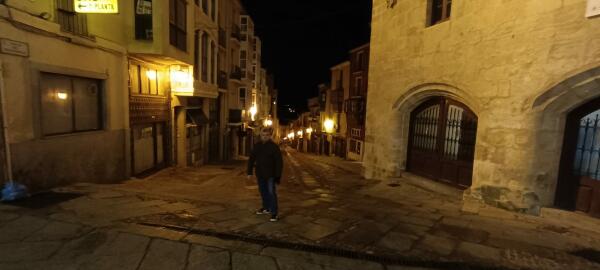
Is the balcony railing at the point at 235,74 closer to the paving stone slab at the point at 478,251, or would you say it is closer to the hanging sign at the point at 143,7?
the hanging sign at the point at 143,7

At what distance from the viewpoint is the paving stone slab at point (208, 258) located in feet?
12.3

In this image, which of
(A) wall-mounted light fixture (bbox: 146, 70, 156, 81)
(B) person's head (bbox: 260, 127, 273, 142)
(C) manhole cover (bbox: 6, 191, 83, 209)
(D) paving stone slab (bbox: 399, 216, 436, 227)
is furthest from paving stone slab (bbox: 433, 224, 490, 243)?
(A) wall-mounted light fixture (bbox: 146, 70, 156, 81)

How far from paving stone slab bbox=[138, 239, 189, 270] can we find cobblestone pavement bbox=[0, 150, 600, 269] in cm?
1

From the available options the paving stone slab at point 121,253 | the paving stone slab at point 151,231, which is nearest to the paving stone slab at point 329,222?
the paving stone slab at point 151,231

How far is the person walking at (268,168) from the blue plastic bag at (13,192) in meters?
4.37

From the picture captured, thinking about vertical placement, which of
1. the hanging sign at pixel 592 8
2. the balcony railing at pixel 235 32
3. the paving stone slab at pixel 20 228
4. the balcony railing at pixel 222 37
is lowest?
the paving stone slab at pixel 20 228

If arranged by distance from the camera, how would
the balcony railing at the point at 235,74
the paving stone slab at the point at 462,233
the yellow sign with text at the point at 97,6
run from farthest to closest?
the balcony railing at the point at 235,74 → the yellow sign with text at the point at 97,6 → the paving stone slab at the point at 462,233

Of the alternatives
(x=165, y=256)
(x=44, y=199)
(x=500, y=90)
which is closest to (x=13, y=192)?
(x=44, y=199)

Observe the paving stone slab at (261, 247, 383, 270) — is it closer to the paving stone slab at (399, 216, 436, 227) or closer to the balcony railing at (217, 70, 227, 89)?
the paving stone slab at (399, 216, 436, 227)

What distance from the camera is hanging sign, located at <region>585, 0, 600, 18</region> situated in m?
5.31

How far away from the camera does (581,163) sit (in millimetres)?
6258

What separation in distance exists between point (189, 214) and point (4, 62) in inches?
174

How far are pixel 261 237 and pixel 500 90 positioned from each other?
6.07m

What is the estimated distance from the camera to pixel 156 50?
32.9ft
